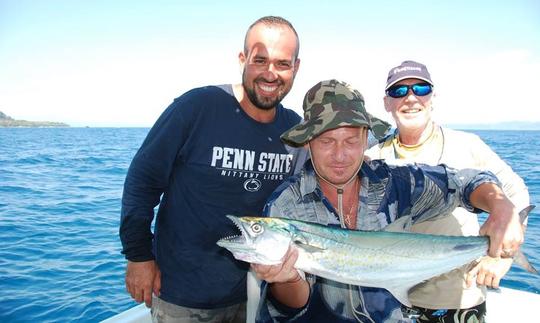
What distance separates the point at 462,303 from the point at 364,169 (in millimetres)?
1648

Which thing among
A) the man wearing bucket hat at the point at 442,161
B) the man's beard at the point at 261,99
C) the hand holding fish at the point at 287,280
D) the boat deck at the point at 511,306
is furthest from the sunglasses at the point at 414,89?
the boat deck at the point at 511,306

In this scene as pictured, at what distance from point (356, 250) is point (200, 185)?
1429 millimetres

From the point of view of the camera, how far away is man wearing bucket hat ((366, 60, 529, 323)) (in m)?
3.25

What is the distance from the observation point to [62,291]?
8.09 meters

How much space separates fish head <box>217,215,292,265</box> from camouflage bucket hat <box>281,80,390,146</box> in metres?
0.69

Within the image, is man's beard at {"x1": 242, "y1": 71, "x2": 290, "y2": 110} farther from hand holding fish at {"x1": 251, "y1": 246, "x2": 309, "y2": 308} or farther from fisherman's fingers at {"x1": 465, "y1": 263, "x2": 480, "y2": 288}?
fisherman's fingers at {"x1": 465, "y1": 263, "x2": 480, "y2": 288}

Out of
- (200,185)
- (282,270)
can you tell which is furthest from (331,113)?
(200,185)

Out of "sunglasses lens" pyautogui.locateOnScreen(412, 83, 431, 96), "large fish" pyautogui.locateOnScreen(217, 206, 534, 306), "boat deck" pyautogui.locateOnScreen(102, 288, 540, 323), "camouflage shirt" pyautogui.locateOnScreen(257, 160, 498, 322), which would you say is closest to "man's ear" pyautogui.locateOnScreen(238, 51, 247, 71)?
"camouflage shirt" pyautogui.locateOnScreen(257, 160, 498, 322)

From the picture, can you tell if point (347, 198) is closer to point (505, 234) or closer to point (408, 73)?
point (505, 234)

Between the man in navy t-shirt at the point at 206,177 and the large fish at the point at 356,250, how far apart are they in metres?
Result: 0.77

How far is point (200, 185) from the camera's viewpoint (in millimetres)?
3221

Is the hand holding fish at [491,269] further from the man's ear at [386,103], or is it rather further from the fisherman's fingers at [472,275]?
the man's ear at [386,103]

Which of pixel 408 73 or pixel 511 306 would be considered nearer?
pixel 408 73

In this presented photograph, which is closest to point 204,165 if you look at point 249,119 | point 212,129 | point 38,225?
point 212,129
